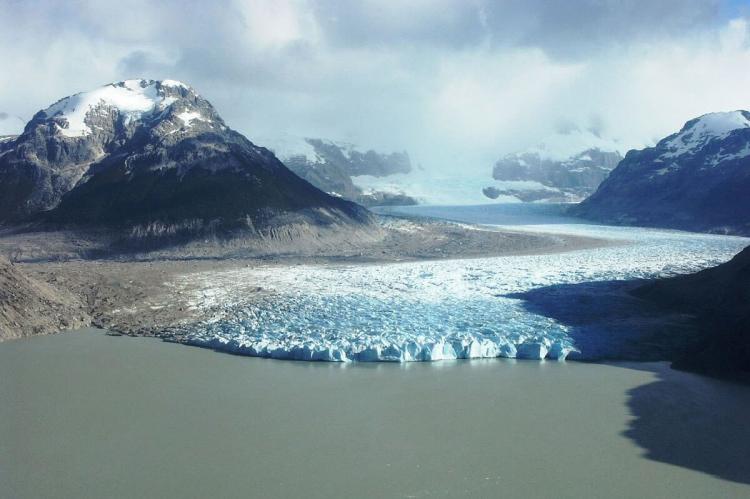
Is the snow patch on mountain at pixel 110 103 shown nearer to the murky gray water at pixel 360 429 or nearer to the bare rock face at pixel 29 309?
the bare rock face at pixel 29 309

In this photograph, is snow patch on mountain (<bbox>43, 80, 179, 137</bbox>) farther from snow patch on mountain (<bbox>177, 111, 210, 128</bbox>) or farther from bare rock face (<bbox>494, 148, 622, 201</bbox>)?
bare rock face (<bbox>494, 148, 622, 201</bbox>)

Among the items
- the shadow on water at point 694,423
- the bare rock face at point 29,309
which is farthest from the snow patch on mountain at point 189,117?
the shadow on water at point 694,423

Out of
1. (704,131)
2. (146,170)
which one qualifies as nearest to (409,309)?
(146,170)

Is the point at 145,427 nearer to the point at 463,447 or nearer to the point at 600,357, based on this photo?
the point at 463,447

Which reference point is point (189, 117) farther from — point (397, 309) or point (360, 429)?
point (360, 429)

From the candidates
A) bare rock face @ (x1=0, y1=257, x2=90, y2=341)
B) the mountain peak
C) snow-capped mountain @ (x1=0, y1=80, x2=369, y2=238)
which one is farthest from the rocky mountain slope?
the mountain peak
